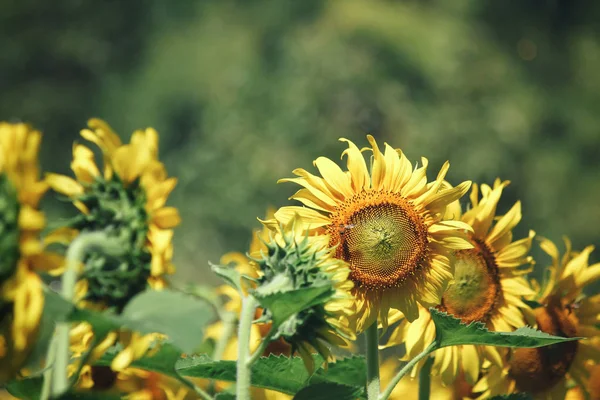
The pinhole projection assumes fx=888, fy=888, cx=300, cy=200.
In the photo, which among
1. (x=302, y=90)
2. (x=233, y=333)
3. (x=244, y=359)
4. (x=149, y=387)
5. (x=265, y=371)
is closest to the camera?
(x=244, y=359)

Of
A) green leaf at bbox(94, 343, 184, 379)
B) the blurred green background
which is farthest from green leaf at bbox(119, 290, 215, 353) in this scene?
the blurred green background

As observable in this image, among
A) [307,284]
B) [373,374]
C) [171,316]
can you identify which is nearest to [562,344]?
[373,374]

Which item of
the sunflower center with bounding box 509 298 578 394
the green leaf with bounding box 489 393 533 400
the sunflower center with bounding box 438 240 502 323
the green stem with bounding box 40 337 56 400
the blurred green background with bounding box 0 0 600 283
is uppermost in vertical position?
the blurred green background with bounding box 0 0 600 283

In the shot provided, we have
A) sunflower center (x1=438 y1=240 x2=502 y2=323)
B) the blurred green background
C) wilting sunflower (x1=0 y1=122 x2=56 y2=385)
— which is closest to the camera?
wilting sunflower (x1=0 y1=122 x2=56 y2=385)

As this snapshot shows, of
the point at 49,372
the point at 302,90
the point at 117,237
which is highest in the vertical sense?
the point at 302,90

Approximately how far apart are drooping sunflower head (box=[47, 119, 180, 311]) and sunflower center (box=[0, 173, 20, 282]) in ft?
0.37

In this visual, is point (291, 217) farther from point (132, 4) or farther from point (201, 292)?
point (132, 4)

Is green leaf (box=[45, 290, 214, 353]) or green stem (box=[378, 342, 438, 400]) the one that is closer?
green leaf (box=[45, 290, 214, 353])

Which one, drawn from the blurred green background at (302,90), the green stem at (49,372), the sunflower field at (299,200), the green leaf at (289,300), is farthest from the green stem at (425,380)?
the blurred green background at (302,90)

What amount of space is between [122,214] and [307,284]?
154 millimetres

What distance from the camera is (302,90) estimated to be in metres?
6.80

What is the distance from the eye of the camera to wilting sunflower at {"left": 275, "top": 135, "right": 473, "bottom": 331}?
0.74 m

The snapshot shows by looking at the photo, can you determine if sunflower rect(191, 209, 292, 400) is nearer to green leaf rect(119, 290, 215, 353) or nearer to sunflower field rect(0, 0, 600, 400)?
sunflower field rect(0, 0, 600, 400)

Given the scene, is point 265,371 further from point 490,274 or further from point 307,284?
point 490,274
